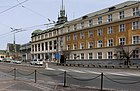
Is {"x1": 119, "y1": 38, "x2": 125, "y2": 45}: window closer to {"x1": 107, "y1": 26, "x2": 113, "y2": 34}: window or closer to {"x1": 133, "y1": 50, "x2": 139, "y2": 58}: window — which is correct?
{"x1": 107, "y1": 26, "x2": 113, "y2": 34}: window

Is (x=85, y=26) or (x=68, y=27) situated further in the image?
(x=68, y=27)

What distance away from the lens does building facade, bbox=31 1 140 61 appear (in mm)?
50697

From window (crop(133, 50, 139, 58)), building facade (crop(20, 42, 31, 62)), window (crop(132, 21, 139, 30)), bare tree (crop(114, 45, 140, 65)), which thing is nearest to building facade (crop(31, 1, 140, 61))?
window (crop(132, 21, 139, 30))

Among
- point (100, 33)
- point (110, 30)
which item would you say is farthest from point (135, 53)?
point (100, 33)

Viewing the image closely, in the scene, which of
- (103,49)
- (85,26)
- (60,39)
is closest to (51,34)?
(60,39)

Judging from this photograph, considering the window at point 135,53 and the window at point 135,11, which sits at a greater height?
the window at point 135,11

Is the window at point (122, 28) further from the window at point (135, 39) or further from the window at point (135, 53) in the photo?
the window at point (135, 53)

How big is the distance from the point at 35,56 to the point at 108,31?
163 ft

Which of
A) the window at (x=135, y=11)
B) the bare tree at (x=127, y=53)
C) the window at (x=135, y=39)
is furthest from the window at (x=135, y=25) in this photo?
the bare tree at (x=127, y=53)

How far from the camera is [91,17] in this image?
62344 millimetres

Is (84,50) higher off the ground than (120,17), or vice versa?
(120,17)

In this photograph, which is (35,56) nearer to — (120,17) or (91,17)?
(91,17)

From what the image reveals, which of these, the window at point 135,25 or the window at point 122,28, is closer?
the window at point 135,25

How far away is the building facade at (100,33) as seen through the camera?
5070cm
